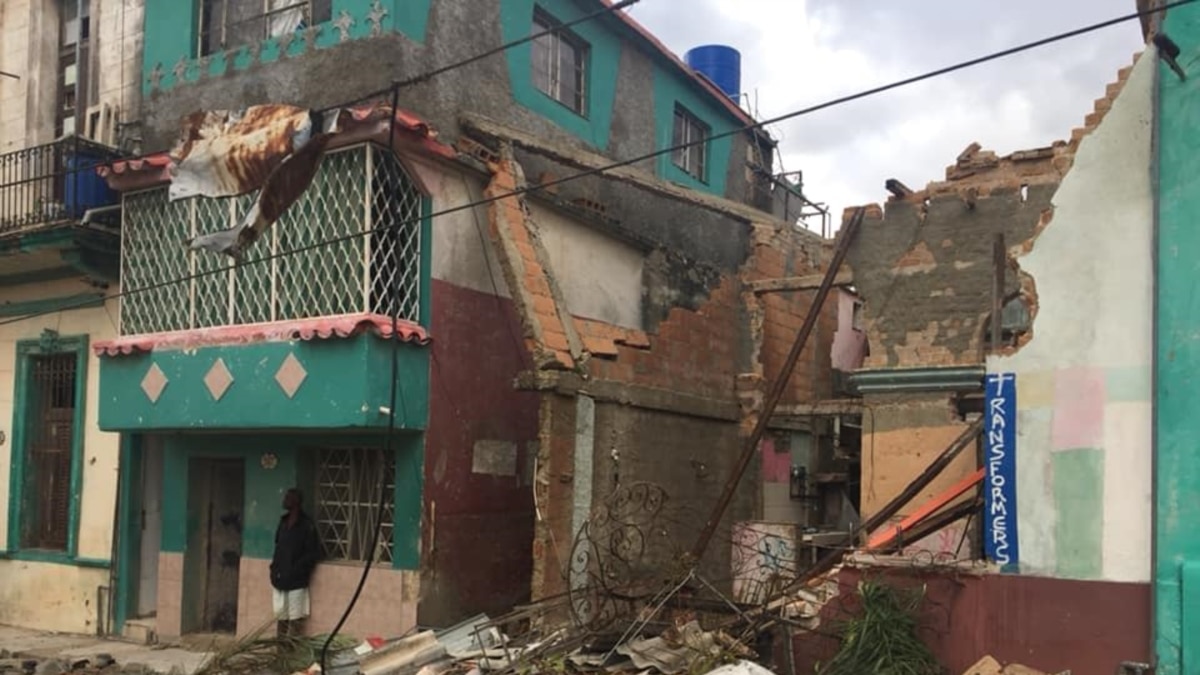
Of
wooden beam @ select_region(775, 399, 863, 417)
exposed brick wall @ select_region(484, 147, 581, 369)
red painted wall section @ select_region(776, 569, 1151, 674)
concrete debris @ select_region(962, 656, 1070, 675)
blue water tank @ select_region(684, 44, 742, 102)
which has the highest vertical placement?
blue water tank @ select_region(684, 44, 742, 102)

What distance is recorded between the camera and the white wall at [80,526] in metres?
12.4

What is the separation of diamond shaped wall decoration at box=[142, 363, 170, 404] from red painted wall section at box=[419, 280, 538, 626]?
293 centimetres

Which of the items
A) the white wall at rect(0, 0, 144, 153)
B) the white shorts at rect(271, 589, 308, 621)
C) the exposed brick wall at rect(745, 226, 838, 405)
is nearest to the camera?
the white shorts at rect(271, 589, 308, 621)

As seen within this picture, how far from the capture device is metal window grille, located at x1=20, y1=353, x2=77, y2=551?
13086 millimetres

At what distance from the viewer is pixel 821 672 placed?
7480 millimetres

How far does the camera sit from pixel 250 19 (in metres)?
11.5

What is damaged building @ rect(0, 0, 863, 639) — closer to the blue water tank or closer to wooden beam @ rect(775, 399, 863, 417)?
wooden beam @ rect(775, 399, 863, 417)

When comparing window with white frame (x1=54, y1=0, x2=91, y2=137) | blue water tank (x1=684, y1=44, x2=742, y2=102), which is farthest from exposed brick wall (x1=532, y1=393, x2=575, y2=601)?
blue water tank (x1=684, y1=44, x2=742, y2=102)

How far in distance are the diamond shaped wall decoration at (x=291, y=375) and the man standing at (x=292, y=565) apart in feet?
3.97

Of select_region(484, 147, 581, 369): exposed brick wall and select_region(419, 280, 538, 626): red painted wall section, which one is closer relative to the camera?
select_region(484, 147, 581, 369): exposed brick wall

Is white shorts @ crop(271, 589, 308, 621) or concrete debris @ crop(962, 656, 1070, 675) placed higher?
concrete debris @ crop(962, 656, 1070, 675)

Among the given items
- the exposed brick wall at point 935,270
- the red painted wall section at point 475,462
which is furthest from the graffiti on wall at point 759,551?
the red painted wall section at point 475,462

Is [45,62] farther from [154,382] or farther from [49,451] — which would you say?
[154,382]

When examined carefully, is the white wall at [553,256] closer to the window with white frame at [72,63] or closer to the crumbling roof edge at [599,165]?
the crumbling roof edge at [599,165]
